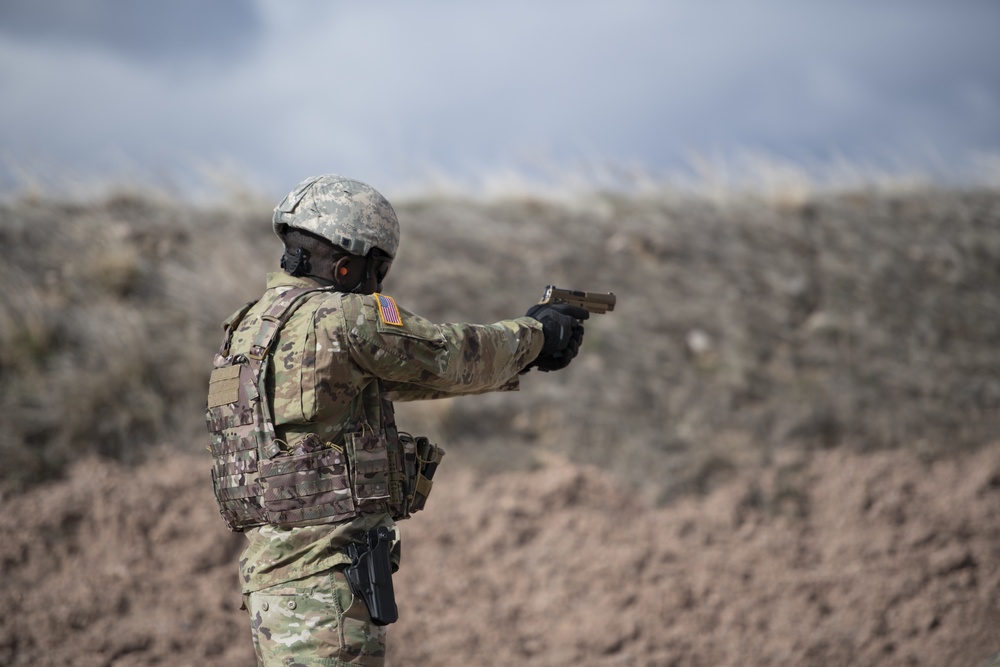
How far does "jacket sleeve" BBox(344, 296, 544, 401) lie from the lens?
286 centimetres

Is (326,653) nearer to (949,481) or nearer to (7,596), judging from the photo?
(7,596)

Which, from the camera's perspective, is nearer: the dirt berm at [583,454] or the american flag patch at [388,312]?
the american flag patch at [388,312]

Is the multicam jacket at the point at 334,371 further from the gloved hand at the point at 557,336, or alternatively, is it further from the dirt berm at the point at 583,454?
the dirt berm at the point at 583,454

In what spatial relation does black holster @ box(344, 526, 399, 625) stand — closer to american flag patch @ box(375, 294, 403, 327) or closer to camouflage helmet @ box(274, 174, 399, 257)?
american flag patch @ box(375, 294, 403, 327)

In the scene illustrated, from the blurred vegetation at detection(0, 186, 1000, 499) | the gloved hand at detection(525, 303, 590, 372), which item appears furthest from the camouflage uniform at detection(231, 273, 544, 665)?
the blurred vegetation at detection(0, 186, 1000, 499)

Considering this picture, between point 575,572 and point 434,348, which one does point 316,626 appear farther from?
point 575,572

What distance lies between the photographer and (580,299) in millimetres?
3621

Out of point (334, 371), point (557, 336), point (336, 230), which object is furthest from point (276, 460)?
point (557, 336)

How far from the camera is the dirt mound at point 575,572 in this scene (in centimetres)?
549

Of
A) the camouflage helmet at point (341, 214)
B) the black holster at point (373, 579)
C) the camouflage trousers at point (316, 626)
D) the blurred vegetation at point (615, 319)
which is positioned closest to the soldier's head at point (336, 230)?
the camouflage helmet at point (341, 214)

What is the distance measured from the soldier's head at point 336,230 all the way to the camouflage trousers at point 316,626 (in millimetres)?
1003

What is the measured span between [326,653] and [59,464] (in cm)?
430

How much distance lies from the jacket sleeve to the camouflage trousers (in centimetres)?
68

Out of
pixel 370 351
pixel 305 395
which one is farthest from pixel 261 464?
pixel 370 351
